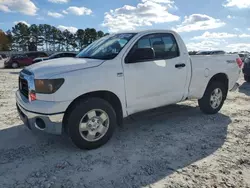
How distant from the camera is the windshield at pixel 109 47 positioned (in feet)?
14.0

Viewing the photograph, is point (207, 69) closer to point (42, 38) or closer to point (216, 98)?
point (216, 98)

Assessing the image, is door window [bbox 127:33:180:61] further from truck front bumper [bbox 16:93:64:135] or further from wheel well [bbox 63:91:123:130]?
truck front bumper [bbox 16:93:64:135]

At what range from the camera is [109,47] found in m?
4.49

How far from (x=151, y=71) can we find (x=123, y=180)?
2.01 meters

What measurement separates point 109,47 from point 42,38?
108588 millimetres

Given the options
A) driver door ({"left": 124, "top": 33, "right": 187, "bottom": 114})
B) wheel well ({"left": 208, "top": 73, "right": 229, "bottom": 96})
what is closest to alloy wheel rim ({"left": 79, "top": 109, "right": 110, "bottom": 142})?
driver door ({"left": 124, "top": 33, "right": 187, "bottom": 114})

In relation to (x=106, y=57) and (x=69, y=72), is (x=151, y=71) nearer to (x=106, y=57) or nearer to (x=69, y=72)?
(x=106, y=57)

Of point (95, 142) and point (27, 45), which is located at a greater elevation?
point (27, 45)

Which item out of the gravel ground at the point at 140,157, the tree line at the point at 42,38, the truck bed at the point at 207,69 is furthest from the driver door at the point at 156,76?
the tree line at the point at 42,38

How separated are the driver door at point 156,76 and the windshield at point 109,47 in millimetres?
225

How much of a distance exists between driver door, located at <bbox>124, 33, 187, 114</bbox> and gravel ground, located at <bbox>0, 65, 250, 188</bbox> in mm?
644

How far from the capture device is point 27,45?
3915 inches

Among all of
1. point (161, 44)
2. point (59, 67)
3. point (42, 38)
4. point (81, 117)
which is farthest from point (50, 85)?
point (42, 38)

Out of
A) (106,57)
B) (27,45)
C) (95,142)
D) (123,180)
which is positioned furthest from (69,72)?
(27,45)
